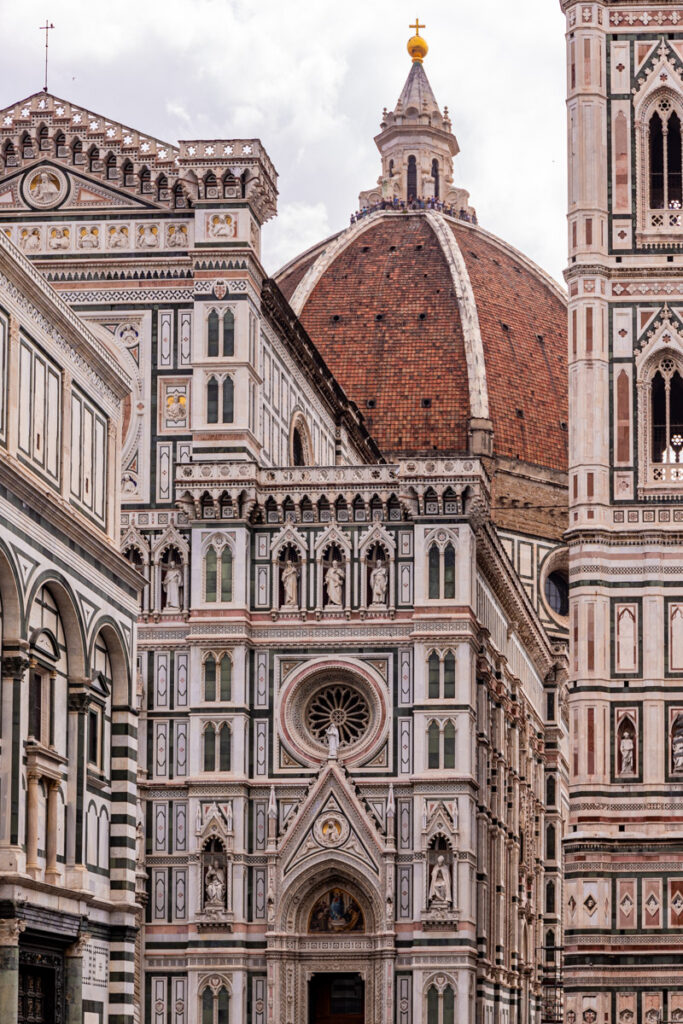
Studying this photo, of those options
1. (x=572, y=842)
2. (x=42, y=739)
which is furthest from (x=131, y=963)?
(x=572, y=842)

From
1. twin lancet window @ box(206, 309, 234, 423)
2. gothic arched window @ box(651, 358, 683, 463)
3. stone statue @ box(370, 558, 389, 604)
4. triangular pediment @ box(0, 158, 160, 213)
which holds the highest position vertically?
triangular pediment @ box(0, 158, 160, 213)

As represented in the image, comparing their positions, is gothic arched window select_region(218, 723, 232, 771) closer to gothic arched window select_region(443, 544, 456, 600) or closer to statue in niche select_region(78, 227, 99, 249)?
gothic arched window select_region(443, 544, 456, 600)

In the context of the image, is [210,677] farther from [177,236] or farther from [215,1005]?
[177,236]

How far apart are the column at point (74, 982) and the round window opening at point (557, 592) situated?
176 ft

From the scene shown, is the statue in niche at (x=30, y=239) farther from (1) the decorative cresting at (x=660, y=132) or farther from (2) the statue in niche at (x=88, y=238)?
(1) the decorative cresting at (x=660, y=132)

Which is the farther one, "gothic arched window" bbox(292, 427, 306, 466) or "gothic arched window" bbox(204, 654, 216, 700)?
"gothic arched window" bbox(292, 427, 306, 466)

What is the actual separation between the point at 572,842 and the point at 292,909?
5887 mm

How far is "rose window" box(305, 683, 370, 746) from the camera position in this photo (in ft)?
162

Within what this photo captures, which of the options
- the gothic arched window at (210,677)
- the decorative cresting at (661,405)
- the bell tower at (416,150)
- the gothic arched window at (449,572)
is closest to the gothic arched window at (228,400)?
the gothic arched window at (210,677)

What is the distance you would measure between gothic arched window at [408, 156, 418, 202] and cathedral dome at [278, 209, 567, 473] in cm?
329

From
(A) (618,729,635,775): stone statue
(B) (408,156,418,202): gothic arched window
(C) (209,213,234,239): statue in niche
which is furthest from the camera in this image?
(B) (408,156,418,202): gothic arched window

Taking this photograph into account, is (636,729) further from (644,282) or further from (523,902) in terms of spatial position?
(523,902)

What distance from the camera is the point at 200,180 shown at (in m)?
51.3

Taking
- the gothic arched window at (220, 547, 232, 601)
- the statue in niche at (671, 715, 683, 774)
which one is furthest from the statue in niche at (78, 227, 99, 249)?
the statue in niche at (671, 715, 683, 774)
